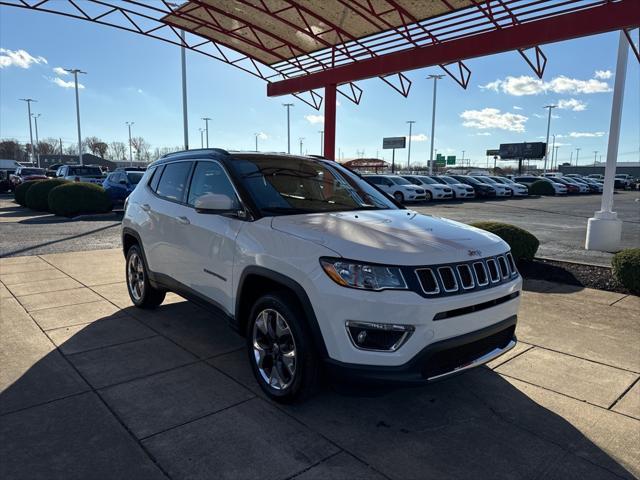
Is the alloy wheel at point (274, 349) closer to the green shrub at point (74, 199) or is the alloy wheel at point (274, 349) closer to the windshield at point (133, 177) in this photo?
the green shrub at point (74, 199)

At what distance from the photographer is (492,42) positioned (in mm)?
9117

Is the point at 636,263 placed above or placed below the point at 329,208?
below

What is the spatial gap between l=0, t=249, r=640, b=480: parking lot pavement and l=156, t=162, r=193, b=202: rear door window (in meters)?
1.39

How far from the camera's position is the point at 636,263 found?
598cm

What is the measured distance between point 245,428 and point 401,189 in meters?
23.8

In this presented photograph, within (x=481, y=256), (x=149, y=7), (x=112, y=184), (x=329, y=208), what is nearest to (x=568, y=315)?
(x=481, y=256)

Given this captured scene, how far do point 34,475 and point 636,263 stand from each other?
6.73 metres

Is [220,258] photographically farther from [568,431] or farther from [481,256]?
[568,431]

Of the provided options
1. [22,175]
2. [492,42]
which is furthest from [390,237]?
[22,175]

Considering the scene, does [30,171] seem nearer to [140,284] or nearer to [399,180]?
[399,180]

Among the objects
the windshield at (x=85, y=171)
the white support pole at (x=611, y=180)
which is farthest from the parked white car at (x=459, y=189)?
the windshield at (x=85, y=171)

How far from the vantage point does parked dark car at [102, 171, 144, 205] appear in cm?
1683

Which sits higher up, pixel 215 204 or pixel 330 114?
pixel 330 114

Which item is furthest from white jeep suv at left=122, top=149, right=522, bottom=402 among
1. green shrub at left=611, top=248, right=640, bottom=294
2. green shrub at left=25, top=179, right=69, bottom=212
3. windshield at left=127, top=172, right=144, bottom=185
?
green shrub at left=25, top=179, right=69, bottom=212
